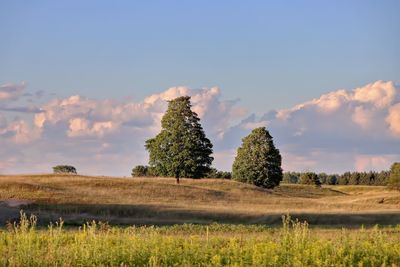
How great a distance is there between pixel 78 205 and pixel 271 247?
30560 mm

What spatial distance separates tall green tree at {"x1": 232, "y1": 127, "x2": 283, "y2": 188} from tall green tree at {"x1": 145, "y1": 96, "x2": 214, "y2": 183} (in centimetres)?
1217

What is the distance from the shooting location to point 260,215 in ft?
140

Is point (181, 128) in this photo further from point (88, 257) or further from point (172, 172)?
point (88, 257)

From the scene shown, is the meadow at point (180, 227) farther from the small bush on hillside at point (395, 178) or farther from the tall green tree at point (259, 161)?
the tall green tree at point (259, 161)

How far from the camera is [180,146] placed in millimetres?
75938

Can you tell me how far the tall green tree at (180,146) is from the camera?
248 ft

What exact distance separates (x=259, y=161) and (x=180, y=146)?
17.1 m

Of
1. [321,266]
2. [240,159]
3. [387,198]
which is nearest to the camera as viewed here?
[321,266]

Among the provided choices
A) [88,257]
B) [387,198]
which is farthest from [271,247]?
[387,198]

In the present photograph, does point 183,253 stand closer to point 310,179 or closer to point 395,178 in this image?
point 395,178

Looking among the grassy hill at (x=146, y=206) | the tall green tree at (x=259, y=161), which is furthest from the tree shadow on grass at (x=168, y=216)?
the tall green tree at (x=259, y=161)

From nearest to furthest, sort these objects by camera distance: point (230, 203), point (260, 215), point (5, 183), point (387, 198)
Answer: point (260, 215)
point (5, 183)
point (230, 203)
point (387, 198)

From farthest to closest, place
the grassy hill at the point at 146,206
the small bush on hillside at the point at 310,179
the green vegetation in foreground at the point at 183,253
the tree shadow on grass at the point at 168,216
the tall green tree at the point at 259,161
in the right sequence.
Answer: the small bush on hillside at the point at 310,179 < the tall green tree at the point at 259,161 < the grassy hill at the point at 146,206 < the tree shadow on grass at the point at 168,216 < the green vegetation in foreground at the point at 183,253

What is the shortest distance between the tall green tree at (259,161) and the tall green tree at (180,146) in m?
12.2
